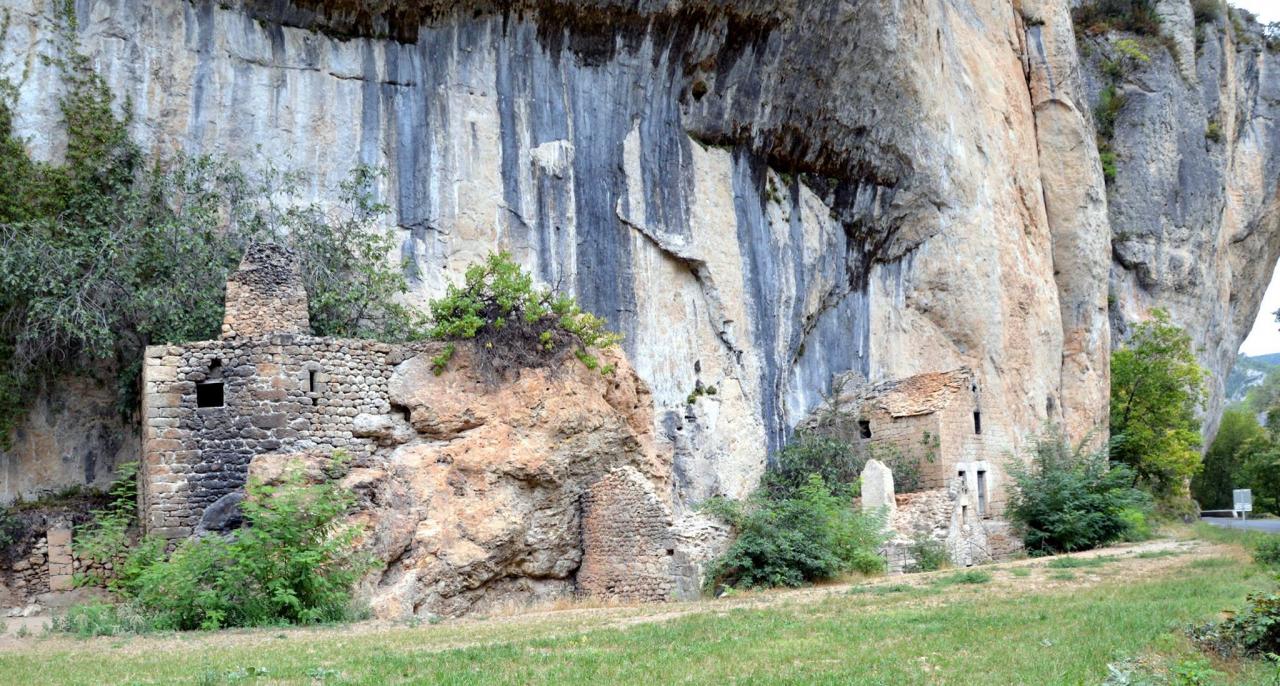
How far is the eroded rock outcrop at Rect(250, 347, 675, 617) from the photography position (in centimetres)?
1419

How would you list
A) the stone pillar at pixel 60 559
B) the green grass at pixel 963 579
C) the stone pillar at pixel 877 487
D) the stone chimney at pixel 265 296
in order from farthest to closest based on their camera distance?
1. the stone pillar at pixel 877 487
2. the stone pillar at pixel 60 559
3. the stone chimney at pixel 265 296
4. the green grass at pixel 963 579

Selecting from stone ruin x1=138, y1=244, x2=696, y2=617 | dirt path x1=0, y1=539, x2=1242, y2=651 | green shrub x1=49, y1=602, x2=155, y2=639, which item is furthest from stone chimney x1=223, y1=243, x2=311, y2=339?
dirt path x1=0, y1=539, x2=1242, y2=651

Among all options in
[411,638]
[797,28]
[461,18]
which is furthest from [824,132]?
[411,638]

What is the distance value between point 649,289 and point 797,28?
5983 mm

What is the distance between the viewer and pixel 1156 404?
37.2 metres

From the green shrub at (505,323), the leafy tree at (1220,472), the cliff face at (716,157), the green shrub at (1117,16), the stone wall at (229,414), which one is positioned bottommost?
the leafy tree at (1220,472)

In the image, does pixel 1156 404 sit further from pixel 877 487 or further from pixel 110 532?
pixel 110 532

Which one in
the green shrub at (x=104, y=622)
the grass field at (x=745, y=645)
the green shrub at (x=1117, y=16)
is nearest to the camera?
the grass field at (x=745, y=645)

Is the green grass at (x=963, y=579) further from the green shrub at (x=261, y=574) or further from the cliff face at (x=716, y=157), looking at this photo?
the cliff face at (x=716, y=157)

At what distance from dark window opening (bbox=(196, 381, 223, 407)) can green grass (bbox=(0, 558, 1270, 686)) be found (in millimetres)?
4018

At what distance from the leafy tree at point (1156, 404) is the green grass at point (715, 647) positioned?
25.5 meters

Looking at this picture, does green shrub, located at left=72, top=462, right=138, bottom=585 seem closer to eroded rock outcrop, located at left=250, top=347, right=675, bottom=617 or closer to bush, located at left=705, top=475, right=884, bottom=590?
eroded rock outcrop, located at left=250, top=347, right=675, bottom=617

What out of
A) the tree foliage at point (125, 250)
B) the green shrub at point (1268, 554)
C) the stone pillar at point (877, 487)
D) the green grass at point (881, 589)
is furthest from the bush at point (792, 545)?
the tree foliage at point (125, 250)

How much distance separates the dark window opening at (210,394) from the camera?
562 inches
